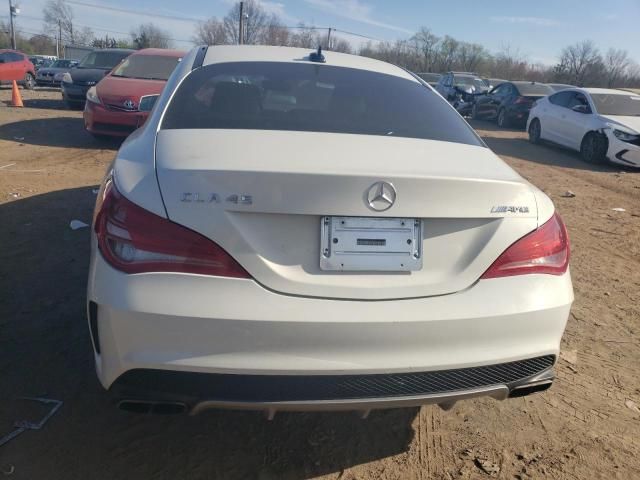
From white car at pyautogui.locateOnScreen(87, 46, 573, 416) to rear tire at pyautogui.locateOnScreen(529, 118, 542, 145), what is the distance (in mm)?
12701

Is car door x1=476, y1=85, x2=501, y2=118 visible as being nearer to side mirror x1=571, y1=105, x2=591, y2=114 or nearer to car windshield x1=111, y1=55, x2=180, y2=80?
side mirror x1=571, y1=105, x2=591, y2=114

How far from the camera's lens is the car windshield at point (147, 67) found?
10711 mm

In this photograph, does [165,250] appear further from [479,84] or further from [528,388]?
[479,84]

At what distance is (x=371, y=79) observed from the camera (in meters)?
3.25

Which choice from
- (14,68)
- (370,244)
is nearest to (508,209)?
(370,244)

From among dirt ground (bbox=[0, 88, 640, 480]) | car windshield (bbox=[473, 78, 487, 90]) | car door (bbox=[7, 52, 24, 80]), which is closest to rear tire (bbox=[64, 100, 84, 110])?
car door (bbox=[7, 52, 24, 80])

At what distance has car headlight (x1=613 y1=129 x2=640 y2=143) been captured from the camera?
10.6 m

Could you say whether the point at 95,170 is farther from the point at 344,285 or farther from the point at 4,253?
the point at 344,285

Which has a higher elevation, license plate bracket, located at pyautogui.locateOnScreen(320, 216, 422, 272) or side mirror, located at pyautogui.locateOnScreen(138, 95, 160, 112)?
side mirror, located at pyautogui.locateOnScreen(138, 95, 160, 112)

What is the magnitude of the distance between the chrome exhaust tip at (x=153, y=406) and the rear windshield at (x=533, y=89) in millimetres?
17211

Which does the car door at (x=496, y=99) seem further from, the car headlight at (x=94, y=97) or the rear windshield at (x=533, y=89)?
the car headlight at (x=94, y=97)

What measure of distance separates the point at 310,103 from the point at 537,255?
1479mm

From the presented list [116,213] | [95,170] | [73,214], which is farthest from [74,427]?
[95,170]

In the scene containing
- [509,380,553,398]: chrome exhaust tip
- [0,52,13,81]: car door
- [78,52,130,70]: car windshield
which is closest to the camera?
Answer: [509,380,553,398]: chrome exhaust tip
